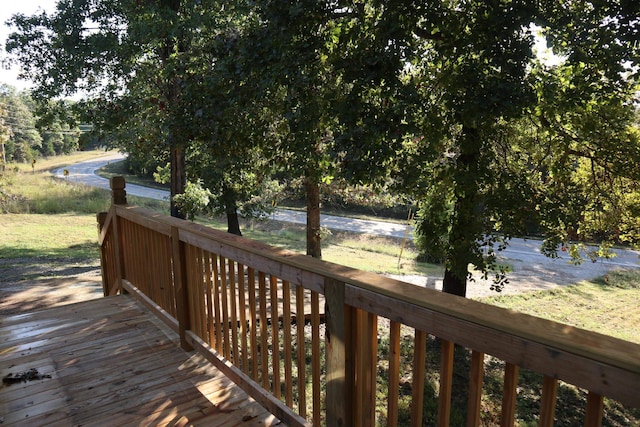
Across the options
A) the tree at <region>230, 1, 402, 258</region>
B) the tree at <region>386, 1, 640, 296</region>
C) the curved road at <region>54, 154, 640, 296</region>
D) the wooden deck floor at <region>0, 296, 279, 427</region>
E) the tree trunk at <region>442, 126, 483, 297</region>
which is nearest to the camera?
the wooden deck floor at <region>0, 296, 279, 427</region>

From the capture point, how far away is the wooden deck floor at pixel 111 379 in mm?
2275

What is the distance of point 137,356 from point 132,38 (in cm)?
659

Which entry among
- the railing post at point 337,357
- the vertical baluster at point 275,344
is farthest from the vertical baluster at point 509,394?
the vertical baluster at point 275,344

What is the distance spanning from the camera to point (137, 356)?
117 inches

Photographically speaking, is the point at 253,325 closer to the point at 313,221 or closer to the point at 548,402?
the point at 548,402

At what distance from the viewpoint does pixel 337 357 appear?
5.62ft

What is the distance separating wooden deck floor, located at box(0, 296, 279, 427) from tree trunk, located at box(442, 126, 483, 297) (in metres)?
3.42

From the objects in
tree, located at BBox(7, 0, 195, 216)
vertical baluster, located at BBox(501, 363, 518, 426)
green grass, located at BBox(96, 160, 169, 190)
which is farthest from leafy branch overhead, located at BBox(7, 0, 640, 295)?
green grass, located at BBox(96, 160, 169, 190)

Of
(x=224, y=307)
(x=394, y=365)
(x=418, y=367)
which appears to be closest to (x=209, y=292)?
(x=224, y=307)

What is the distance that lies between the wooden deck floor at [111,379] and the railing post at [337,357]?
1.97 ft

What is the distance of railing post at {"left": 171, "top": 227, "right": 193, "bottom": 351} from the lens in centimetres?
299

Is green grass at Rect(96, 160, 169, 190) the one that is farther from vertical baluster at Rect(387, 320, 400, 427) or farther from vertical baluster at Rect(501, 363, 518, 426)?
vertical baluster at Rect(501, 363, 518, 426)

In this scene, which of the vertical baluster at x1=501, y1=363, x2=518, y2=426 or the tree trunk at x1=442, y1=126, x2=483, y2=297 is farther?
the tree trunk at x1=442, y1=126, x2=483, y2=297

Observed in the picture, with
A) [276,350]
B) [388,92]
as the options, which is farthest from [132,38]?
[276,350]
